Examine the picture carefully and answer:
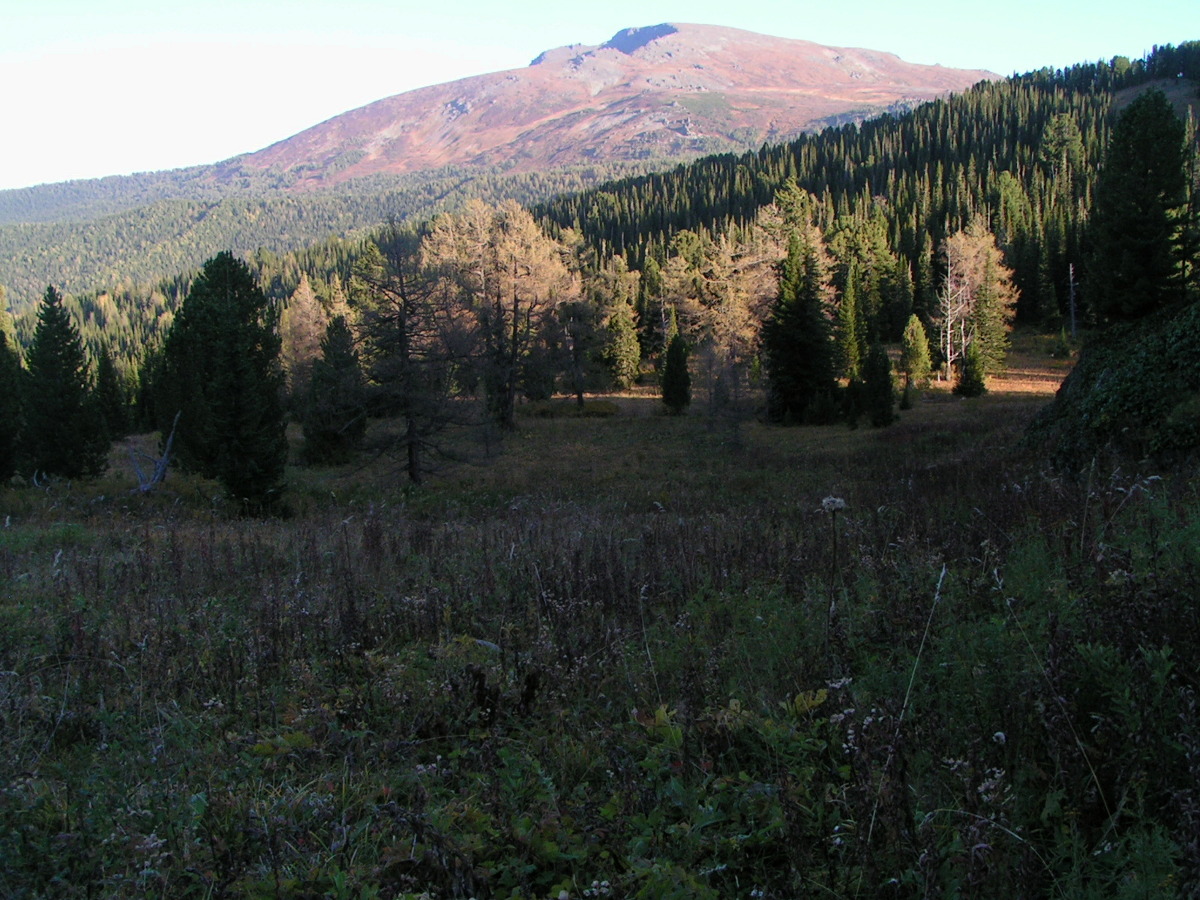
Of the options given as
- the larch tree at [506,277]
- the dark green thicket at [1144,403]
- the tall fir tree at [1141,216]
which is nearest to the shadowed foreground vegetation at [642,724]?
the dark green thicket at [1144,403]

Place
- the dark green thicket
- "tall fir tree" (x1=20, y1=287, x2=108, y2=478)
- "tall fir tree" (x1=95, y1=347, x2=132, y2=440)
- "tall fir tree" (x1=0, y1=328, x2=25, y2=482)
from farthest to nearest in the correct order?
"tall fir tree" (x1=95, y1=347, x2=132, y2=440) < "tall fir tree" (x1=20, y1=287, x2=108, y2=478) < "tall fir tree" (x1=0, y1=328, x2=25, y2=482) < the dark green thicket

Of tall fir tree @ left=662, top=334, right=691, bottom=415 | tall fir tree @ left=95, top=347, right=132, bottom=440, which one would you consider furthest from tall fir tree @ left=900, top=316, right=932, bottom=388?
tall fir tree @ left=95, top=347, right=132, bottom=440

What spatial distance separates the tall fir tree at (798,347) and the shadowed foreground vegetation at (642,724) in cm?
3310

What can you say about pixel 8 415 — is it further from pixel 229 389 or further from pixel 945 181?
pixel 945 181

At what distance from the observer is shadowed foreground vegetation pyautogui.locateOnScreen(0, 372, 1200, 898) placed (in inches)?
79.8

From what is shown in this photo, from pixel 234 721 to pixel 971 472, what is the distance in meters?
11.5

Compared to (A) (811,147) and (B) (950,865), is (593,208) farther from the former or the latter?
(B) (950,865)

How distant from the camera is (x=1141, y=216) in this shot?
109 ft

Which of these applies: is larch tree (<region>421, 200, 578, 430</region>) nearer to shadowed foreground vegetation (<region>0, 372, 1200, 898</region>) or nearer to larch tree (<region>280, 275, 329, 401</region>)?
larch tree (<region>280, 275, 329, 401</region>)

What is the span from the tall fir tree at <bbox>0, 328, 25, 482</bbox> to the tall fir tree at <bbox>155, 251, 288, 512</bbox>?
528cm

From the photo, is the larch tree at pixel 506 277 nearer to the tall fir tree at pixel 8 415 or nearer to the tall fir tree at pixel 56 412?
the tall fir tree at pixel 56 412

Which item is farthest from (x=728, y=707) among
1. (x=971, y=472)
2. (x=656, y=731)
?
(x=971, y=472)

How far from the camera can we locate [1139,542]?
391cm

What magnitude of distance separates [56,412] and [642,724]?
33.0m
